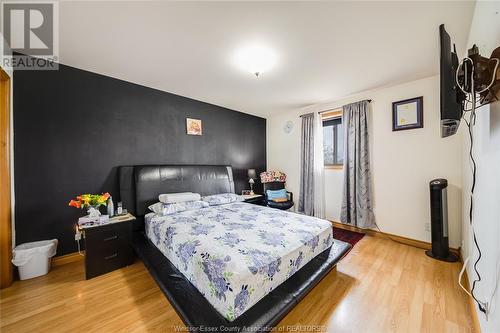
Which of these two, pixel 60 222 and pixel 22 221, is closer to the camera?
pixel 22 221

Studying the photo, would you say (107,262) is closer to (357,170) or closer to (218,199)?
(218,199)

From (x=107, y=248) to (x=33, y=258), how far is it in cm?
71

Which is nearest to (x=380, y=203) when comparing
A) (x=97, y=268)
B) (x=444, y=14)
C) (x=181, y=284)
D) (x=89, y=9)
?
(x=444, y=14)

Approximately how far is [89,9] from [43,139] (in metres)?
1.70

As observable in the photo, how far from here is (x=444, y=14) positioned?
1.59m

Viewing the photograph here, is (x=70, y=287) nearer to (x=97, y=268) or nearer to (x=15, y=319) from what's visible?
(x=97, y=268)

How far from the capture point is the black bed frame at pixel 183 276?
1.24m

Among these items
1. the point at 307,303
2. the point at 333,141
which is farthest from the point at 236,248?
the point at 333,141

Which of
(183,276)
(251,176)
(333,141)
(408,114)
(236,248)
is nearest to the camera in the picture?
(236,248)

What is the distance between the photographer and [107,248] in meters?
2.16

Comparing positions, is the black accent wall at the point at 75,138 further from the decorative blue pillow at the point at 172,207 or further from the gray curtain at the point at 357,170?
the gray curtain at the point at 357,170

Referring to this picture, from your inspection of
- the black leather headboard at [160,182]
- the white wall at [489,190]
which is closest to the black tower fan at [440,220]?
the white wall at [489,190]

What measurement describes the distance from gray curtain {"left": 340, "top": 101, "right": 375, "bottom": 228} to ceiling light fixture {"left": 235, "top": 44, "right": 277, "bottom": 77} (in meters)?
1.92

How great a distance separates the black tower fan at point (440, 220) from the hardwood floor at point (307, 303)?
0.54 feet
